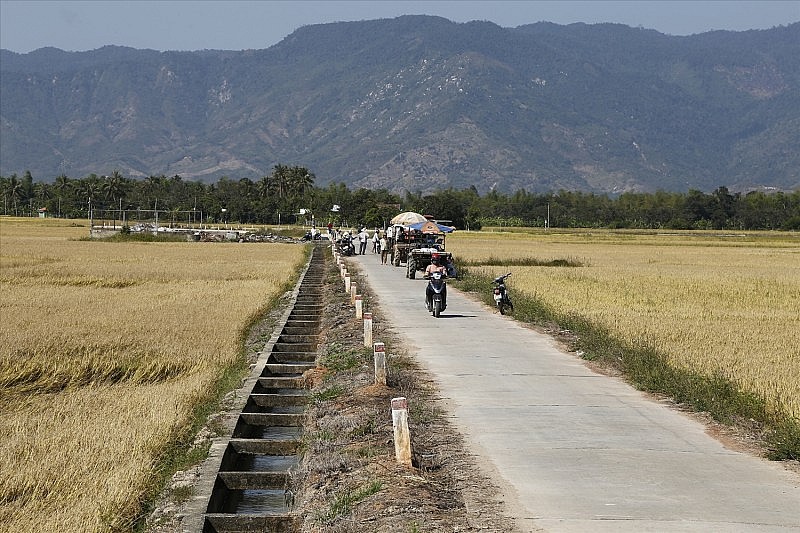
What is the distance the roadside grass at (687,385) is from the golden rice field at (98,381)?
5931mm

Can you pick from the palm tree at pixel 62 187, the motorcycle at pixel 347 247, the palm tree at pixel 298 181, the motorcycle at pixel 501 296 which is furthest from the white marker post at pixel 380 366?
the palm tree at pixel 62 187

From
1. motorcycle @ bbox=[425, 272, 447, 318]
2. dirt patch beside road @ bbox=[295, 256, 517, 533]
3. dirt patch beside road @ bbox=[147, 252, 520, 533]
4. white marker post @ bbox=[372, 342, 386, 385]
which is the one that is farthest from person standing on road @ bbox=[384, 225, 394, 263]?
white marker post @ bbox=[372, 342, 386, 385]

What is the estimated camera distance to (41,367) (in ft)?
52.1

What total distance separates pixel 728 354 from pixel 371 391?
6.73 meters

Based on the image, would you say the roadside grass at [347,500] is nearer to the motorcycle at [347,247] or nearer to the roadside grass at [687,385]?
the roadside grass at [687,385]

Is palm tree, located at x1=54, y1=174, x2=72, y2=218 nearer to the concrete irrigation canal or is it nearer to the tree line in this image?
the tree line

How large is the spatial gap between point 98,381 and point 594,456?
8.54 meters

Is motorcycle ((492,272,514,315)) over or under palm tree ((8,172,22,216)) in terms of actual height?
under

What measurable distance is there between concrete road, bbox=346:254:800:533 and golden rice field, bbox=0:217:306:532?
333 centimetres

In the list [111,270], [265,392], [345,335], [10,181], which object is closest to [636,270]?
[111,270]

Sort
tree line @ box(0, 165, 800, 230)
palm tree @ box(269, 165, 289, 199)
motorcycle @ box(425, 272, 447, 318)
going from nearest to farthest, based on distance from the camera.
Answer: motorcycle @ box(425, 272, 447, 318), tree line @ box(0, 165, 800, 230), palm tree @ box(269, 165, 289, 199)

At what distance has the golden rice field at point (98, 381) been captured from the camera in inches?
354

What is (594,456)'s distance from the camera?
31.7 feet

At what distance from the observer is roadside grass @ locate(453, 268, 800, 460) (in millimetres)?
10172
